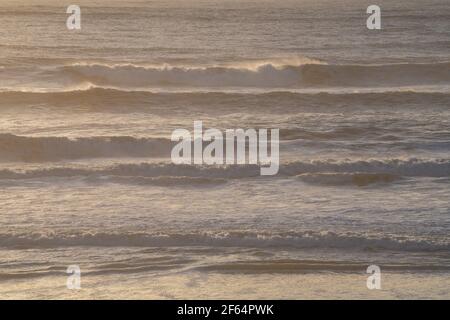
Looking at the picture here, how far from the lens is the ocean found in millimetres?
10023

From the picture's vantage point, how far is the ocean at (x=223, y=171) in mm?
10023

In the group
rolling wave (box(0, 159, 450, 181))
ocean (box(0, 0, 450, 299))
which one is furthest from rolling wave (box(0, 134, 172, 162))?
rolling wave (box(0, 159, 450, 181))

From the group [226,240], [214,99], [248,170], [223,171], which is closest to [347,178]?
[248,170]

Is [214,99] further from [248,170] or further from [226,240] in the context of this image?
[226,240]

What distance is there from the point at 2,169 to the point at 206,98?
838 centimetres

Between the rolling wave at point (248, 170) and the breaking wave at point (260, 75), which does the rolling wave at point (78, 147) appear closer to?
the rolling wave at point (248, 170)

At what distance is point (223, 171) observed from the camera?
589 inches

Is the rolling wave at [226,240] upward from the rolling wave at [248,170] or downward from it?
downward

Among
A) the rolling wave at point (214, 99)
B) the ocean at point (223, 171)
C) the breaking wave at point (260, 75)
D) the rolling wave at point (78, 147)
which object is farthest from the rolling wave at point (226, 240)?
the breaking wave at point (260, 75)

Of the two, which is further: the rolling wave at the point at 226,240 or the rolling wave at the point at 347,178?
the rolling wave at the point at 347,178

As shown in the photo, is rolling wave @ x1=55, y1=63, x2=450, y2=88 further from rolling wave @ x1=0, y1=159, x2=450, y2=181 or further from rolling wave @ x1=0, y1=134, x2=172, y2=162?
rolling wave @ x1=0, y1=159, x2=450, y2=181

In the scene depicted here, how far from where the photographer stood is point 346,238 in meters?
10.9
